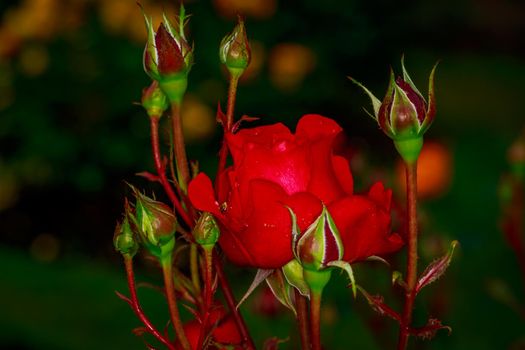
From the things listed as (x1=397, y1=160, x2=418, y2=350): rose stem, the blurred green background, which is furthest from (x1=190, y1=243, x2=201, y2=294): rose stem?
the blurred green background

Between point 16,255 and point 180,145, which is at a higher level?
point 180,145

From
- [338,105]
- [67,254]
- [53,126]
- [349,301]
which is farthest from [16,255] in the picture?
[338,105]

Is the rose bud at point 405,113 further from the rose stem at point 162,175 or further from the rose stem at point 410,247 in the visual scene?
the rose stem at point 162,175

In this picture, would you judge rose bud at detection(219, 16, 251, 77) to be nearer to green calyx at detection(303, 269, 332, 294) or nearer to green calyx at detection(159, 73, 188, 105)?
green calyx at detection(159, 73, 188, 105)

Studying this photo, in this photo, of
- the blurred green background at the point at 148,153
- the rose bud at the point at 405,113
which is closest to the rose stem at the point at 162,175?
the rose bud at the point at 405,113

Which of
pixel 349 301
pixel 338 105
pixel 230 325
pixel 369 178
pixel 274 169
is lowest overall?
pixel 338 105

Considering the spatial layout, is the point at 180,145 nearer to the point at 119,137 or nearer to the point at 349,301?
the point at 349,301

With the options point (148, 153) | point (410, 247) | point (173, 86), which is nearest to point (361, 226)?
point (410, 247)
